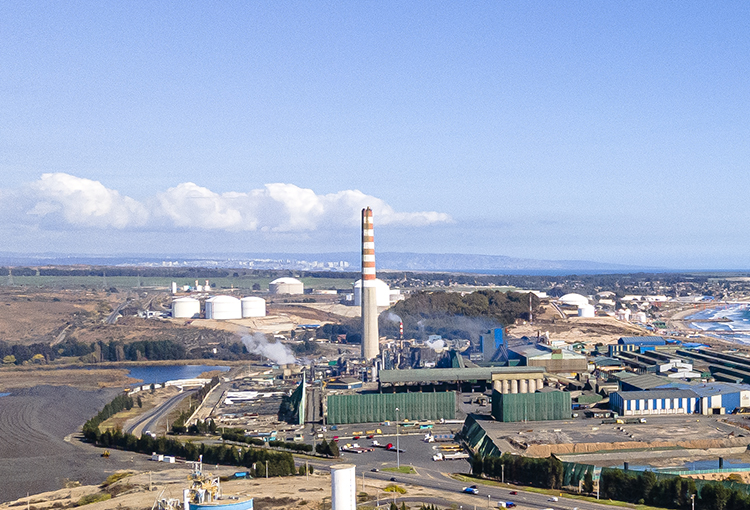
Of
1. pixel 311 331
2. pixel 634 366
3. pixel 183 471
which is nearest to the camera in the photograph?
pixel 183 471

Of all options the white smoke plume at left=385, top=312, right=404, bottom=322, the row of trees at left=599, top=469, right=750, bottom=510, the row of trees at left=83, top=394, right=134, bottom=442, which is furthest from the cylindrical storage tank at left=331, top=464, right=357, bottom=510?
the white smoke plume at left=385, top=312, right=404, bottom=322

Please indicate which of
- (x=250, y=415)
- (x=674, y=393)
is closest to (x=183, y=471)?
(x=250, y=415)

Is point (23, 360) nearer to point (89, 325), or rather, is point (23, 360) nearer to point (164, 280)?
point (89, 325)

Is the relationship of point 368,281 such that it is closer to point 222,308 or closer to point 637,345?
point 637,345

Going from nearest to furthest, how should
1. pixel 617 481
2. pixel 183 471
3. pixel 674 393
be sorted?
1. pixel 617 481
2. pixel 183 471
3. pixel 674 393

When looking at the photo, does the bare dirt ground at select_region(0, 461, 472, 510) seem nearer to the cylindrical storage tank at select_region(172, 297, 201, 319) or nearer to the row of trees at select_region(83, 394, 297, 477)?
the row of trees at select_region(83, 394, 297, 477)

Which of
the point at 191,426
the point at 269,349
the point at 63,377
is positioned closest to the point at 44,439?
the point at 191,426

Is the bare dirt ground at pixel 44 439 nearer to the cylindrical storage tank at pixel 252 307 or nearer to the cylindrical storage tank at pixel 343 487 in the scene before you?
the cylindrical storage tank at pixel 343 487
